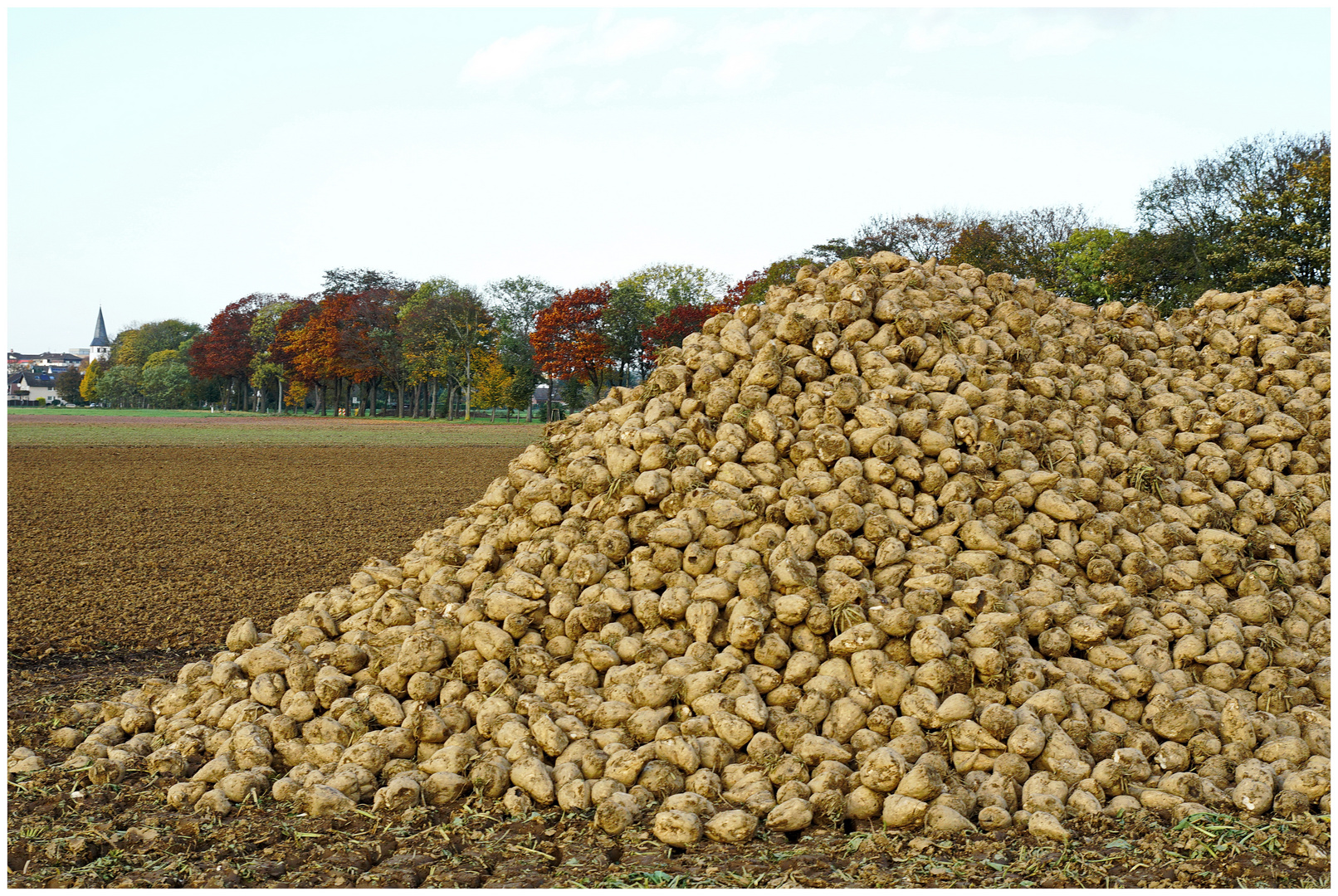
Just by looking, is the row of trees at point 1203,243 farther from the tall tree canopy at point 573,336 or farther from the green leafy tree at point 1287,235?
the tall tree canopy at point 573,336

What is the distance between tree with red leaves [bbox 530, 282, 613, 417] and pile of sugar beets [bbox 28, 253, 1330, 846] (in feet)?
148

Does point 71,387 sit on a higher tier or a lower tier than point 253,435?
higher

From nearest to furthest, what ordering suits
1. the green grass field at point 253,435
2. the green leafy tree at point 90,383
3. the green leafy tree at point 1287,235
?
the green leafy tree at point 1287,235 → the green grass field at point 253,435 → the green leafy tree at point 90,383

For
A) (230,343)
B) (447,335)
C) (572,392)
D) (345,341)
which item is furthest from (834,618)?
(230,343)

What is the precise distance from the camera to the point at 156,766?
171 inches

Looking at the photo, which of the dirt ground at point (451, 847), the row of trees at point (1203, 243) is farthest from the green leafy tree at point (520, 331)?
the dirt ground at point (451, 847)

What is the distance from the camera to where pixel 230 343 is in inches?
3337

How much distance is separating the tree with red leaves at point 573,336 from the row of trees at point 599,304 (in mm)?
94

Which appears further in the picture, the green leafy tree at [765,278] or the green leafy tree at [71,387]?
the green leafy tree at [71,387]

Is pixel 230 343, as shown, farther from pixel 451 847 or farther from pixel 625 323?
pixel 451 847

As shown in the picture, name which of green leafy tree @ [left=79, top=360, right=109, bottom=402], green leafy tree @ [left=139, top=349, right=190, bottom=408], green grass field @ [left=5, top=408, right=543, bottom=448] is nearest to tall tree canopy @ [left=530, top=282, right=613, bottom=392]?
green grass field @ [left=5, top=408, right=543, bottom=448]

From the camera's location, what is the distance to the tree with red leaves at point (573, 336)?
50906 mm

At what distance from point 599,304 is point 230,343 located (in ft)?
156

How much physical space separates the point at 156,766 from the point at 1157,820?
422 cm
